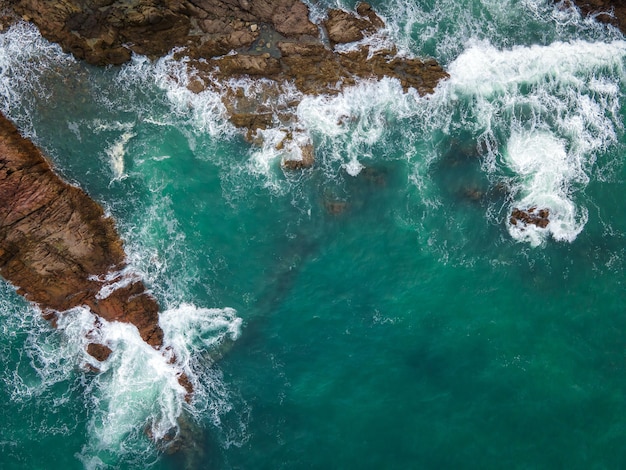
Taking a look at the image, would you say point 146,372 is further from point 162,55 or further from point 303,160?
point 162,55

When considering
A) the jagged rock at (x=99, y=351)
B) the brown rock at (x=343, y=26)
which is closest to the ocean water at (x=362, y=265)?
the jagged rock at (x=99, y=351)

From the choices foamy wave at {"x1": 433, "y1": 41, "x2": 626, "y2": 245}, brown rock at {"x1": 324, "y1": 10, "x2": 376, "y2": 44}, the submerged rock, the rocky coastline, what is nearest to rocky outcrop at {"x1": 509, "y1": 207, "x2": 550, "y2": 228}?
the rocky coastline

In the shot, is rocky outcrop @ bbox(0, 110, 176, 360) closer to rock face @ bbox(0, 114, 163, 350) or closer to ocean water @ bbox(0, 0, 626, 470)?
rock face @ bbox(0, 114, 163, 350)

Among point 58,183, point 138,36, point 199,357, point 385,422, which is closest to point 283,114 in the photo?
point 138,36

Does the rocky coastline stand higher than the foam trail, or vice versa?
the rocky coastline

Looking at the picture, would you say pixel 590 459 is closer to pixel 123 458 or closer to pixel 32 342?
pixel 123 458

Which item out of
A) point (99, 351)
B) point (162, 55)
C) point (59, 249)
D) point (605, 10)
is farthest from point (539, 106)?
point (99, 351)

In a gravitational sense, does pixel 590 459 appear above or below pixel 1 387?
below
